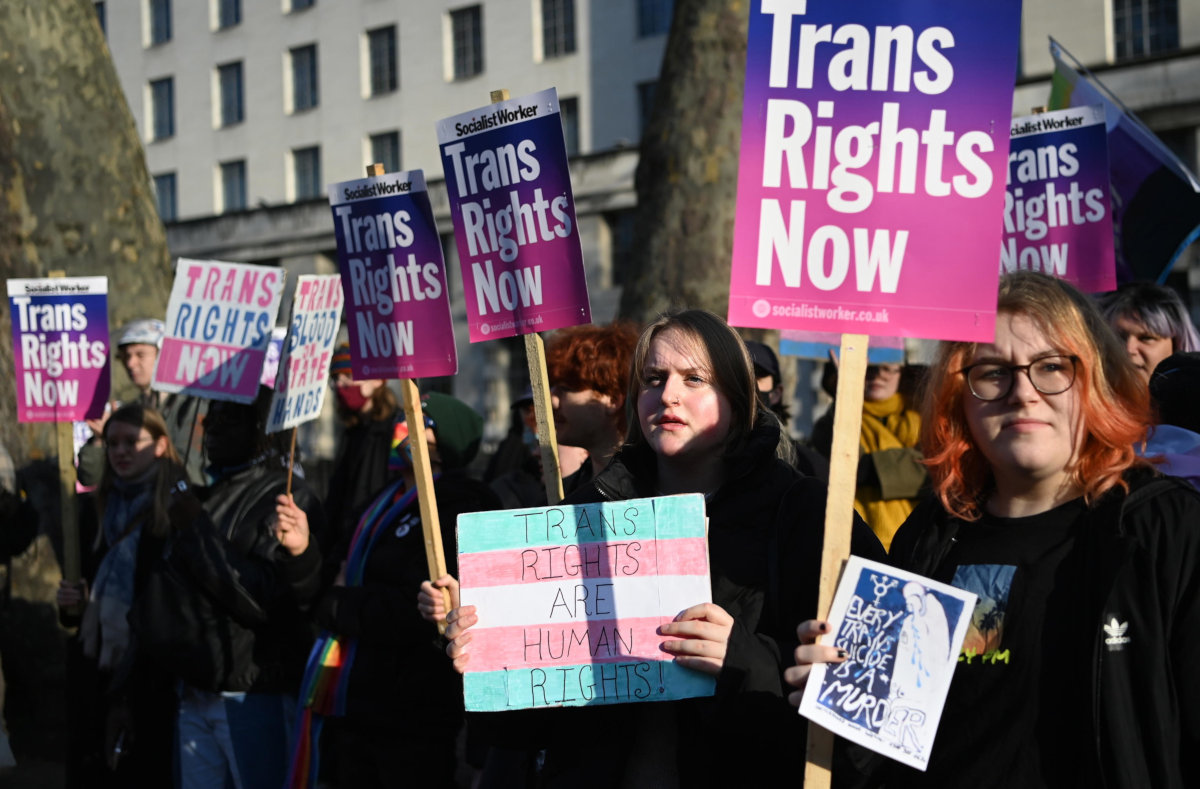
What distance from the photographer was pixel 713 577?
2627 mm

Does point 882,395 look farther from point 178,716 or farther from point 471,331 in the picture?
point 178,716

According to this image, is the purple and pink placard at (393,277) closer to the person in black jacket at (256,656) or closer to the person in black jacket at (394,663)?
the person in black jacket at (394,663)

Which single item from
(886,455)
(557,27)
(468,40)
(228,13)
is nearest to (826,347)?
(886,455)

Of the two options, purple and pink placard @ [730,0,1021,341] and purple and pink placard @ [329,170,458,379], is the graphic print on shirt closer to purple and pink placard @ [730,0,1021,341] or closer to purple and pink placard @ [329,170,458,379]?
purple and pink placard @ [730,0,1021,341]

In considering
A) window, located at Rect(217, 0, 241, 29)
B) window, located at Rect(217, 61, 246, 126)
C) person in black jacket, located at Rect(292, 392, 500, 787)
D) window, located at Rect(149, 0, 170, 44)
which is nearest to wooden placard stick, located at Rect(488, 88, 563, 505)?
person in black jacket, located at Rect(292, 392, 500, 787)

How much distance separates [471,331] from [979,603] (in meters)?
1.80

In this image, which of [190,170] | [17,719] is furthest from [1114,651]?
[190,170]

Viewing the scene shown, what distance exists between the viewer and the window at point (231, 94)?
36.9 meters

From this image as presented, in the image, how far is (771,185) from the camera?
2.37m

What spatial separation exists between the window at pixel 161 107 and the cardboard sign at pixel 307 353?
121 ft

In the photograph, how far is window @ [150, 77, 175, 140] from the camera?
126 ft

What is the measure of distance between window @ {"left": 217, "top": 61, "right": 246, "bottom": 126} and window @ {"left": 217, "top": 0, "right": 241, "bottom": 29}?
1239 millimetres

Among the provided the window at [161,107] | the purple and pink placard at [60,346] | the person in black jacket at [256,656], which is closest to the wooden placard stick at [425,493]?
the person in black jacket at [256,656]

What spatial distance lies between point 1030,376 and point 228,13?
127ft
